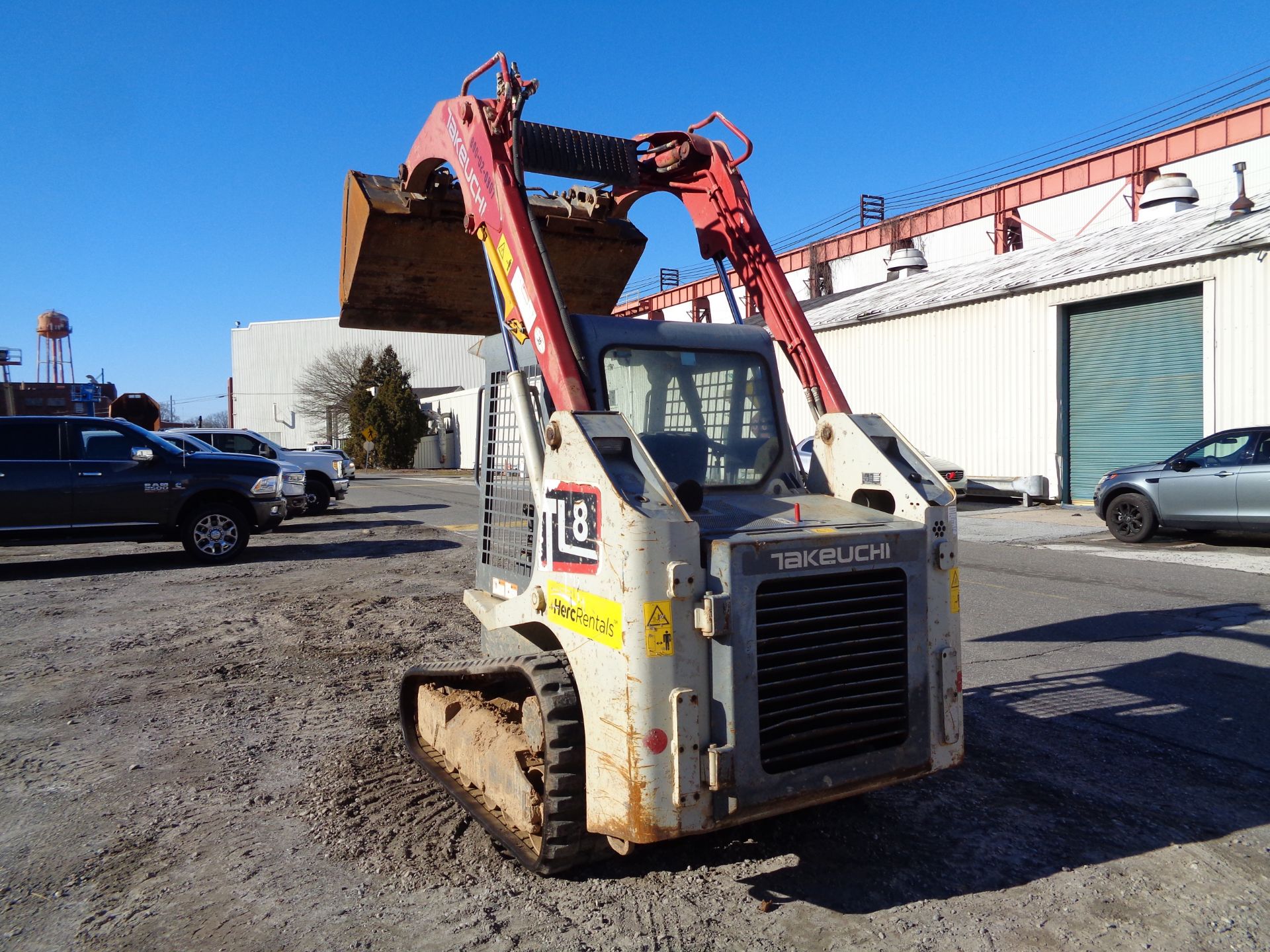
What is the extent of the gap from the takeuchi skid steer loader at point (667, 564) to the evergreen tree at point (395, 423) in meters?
50.5

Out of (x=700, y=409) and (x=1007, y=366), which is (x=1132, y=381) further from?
(x=700, y=409)

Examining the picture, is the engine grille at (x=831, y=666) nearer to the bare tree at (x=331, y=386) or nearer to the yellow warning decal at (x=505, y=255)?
the yellow warning decal at (x=505, y=255)

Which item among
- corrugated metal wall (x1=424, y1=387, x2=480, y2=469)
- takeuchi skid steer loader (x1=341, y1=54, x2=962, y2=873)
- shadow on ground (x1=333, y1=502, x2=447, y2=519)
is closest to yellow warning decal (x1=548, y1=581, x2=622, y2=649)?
takeuchi skid steer loader (x1=341, y1=54, x2=962, y2=873)

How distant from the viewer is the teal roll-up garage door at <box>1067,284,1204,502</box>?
18.0 metres

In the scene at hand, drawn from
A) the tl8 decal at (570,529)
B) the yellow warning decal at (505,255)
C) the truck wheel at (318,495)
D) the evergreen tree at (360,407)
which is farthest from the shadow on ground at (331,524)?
the evergreen tree at (360,407)

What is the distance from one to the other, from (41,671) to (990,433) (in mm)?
19423

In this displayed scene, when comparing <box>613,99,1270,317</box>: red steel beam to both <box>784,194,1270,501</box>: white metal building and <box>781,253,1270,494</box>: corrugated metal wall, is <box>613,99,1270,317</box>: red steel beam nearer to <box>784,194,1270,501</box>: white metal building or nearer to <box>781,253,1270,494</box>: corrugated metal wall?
<box>781,253,1270,494</box>: corrugated metal wall

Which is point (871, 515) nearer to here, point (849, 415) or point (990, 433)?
point (849, 415)

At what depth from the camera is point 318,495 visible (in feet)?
68.2

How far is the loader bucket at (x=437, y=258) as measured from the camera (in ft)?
19.4

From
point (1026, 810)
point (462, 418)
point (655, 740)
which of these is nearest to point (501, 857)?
point (655, 740)

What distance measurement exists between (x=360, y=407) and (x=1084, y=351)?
148ft

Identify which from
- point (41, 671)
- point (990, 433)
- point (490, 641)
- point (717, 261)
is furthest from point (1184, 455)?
point (41, 671)

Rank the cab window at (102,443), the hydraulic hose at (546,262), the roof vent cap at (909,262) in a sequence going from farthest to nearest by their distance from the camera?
the roof vent cap at (909,262) < the cab window at (102,443) < the hydraulic hose at (546,262)
